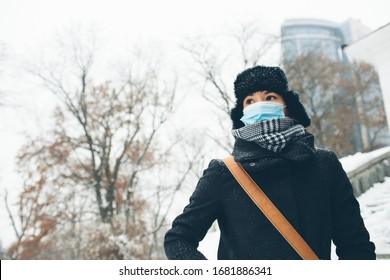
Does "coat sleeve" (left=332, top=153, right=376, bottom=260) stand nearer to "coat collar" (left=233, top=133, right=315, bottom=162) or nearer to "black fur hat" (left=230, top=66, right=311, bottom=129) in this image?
"coat collar" (left=233, top=133, right=315, bottom=162)

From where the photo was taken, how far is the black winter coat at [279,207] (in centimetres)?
106

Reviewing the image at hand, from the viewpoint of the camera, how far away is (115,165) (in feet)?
31.4

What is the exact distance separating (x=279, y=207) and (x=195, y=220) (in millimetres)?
304

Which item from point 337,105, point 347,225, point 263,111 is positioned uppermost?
point 337,105

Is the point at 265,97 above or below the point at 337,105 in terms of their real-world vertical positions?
below

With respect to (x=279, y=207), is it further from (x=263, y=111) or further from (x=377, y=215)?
(x=377, y=215)

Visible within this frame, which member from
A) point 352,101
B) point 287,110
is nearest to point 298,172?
point 287,110

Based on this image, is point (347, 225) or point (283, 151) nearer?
point (347, 225)

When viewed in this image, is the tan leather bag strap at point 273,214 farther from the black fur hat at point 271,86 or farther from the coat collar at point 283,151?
the black fur hat at point 271,86

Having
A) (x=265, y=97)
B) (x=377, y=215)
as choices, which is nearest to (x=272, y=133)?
(x=265, y=97)

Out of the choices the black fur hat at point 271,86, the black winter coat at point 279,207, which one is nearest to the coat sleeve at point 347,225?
the black winter coat at point 279,207

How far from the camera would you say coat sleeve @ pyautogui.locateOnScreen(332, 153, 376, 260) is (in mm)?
1022

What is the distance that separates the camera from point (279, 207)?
1.12m
